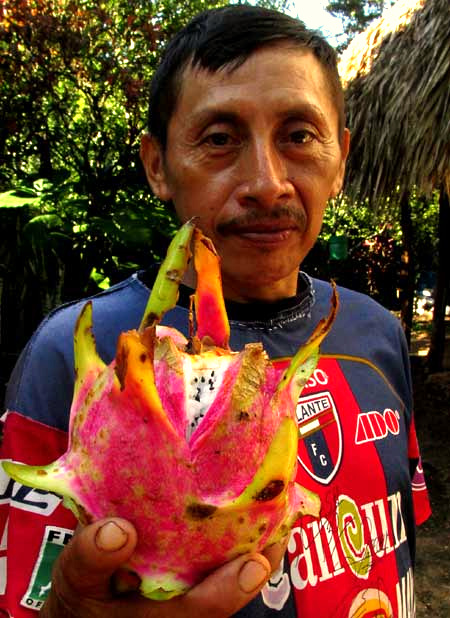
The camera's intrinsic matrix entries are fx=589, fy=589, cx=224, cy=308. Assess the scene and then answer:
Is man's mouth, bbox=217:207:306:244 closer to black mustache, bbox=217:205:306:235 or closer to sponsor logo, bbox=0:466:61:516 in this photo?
black mustache, bbox=217:205:306:235

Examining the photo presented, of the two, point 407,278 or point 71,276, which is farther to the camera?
point 407,278

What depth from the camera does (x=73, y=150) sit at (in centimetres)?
546

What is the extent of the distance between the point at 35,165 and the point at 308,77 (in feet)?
19.0

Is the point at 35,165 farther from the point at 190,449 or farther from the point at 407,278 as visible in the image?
the point at 190,449

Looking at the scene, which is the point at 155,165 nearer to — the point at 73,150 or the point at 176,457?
the point at 176,457

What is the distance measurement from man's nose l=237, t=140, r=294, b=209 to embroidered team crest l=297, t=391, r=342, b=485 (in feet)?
1.39

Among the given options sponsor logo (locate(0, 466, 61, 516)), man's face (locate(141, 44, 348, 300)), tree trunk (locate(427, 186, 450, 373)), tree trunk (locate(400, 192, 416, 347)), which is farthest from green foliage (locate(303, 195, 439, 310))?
sponsor logo (locate(0, 466, 61, 516))

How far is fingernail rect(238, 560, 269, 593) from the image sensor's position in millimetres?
A: 667

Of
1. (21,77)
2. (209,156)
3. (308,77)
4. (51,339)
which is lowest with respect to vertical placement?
(51,339)

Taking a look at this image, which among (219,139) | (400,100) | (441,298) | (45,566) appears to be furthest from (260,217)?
(441,298)

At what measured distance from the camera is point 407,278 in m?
7.00

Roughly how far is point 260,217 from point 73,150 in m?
4.74

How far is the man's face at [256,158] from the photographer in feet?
3.71

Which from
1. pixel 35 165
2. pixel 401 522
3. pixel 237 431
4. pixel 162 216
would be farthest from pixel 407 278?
pixel 237 431
